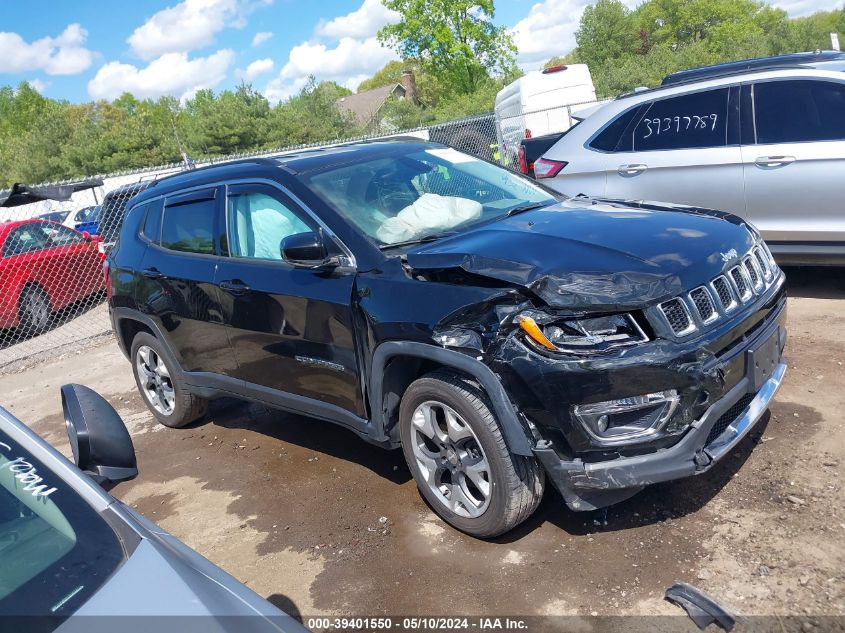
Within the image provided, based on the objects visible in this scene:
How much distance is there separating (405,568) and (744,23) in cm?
7000

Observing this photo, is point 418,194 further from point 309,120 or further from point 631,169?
point 309,120

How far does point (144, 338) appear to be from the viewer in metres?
5.68

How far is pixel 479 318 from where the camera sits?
3248 millimetres

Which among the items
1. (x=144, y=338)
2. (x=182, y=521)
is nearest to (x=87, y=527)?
(x=182, y=521)

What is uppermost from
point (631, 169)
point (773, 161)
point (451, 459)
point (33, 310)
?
point (631, 169)

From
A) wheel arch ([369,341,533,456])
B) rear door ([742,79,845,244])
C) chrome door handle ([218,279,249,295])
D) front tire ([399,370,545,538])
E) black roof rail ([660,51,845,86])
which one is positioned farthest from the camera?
black roof rail ([660,51,845,86])

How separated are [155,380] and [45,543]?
402 centimetres

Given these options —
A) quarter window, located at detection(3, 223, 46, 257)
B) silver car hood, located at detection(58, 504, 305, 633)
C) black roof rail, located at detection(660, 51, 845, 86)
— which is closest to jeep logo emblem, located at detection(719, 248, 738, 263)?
silver car hood, located at detection(58, 504, 305, 633)

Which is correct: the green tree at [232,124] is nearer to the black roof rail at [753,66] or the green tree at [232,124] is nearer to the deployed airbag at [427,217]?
the black roof rail at [753,66]

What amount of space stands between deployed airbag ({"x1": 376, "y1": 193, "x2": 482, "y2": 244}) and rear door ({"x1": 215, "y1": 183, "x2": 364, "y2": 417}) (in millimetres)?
355

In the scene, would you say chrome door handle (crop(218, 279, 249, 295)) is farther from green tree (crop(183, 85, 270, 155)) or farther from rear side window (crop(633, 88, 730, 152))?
green tree (crop(183, 85, 270, 155))

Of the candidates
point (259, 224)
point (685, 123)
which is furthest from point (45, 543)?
point (685, 123)

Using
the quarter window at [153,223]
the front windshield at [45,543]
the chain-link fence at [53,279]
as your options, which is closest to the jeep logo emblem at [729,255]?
the front windshield at [45,543]

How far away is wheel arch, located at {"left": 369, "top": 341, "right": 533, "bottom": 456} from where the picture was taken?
124 inches
